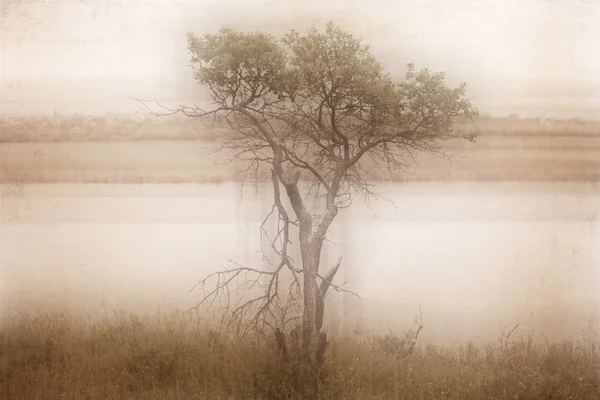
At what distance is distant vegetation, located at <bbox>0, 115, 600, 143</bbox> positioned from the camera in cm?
623

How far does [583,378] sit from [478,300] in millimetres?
1362

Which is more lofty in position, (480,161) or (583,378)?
(480,161)

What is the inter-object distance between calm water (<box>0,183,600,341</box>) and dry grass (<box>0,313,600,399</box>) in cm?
26

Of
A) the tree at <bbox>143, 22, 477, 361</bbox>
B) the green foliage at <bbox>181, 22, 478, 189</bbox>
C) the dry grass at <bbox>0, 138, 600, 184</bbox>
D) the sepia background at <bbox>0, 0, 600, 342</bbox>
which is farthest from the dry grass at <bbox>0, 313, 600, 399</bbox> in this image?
the green foliage at <bbox>181, 22, 478, 189</bbox>

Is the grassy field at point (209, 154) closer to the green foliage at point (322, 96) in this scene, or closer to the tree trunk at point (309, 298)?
the green foliage at point (322, 96)

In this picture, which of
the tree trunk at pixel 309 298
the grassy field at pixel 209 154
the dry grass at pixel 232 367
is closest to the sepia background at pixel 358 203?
the grassy field at pixel 209 154

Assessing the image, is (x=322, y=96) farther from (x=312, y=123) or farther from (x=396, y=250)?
(x=396, y=250)

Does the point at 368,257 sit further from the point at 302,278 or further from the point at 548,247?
the point at 548,247

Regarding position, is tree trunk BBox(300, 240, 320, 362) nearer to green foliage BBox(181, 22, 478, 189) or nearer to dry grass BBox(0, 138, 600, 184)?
green foliage BBox(181, 22, 478, 189)

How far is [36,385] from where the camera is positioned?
5.82m

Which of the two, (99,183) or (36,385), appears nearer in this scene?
(36,385)

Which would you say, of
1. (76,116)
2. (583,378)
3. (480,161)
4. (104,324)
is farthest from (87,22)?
(583,378)

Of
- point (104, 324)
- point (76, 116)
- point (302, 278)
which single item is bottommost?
point (104, 324)

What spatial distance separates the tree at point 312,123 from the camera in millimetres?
5316
